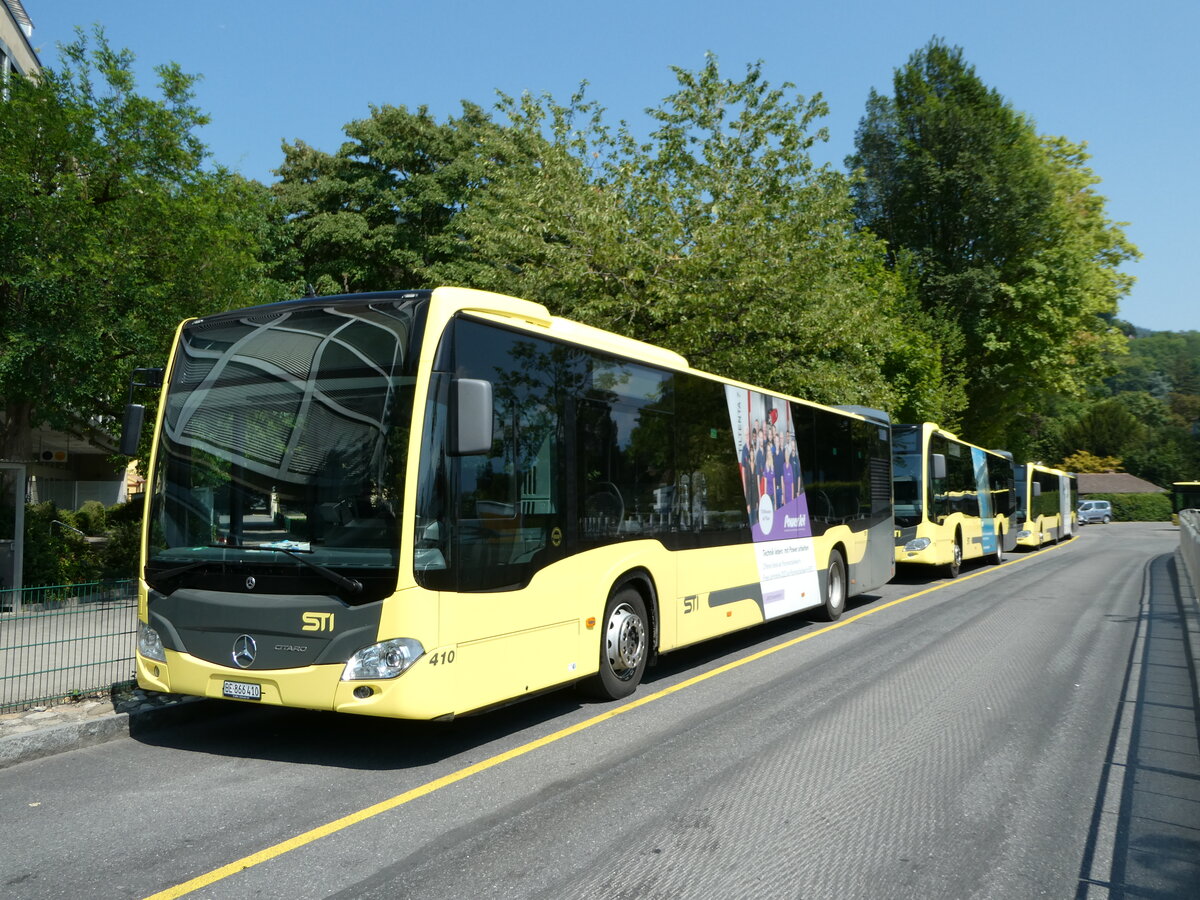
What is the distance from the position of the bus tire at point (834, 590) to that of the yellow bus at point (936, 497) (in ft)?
18.3

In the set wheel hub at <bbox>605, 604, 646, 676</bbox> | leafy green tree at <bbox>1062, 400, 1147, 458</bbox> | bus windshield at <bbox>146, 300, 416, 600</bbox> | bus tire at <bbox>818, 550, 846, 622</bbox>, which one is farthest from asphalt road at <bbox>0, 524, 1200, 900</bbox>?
leafy green tree at <bbox>1062, 400, 1147, 458</bbox>

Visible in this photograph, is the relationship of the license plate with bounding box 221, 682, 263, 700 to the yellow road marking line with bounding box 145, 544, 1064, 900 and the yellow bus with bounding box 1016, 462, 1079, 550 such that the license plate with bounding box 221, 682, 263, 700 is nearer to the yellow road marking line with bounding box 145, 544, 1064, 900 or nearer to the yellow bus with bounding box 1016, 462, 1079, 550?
the yellow road marking line with bounding box 145, 544, 1064, 900

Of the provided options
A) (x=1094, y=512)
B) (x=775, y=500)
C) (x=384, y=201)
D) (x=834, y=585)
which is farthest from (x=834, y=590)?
(x=1094, y=512)

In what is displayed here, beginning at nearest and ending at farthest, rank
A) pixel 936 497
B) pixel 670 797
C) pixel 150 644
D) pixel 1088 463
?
pixel 670 797
pixel 150 644
pixel 936 497
pixel 1088 463

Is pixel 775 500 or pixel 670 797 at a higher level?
pixel 775 500

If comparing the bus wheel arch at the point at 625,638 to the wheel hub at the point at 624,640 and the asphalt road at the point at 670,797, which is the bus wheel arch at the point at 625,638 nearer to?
the wheel hub at the point at 624,640

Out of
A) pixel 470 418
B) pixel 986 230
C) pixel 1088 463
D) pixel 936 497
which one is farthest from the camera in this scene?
pixel 1088 463

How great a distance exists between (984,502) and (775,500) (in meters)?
15.1

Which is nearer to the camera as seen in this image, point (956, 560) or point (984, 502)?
point (956, 560)

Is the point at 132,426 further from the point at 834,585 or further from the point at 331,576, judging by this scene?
the point at 834,585

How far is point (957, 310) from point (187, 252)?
31917 mm

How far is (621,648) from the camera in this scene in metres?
8.08

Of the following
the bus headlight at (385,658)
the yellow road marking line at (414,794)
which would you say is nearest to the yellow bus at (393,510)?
the bus headlight at (385,658)

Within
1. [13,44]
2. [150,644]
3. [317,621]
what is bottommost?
[150,644]
